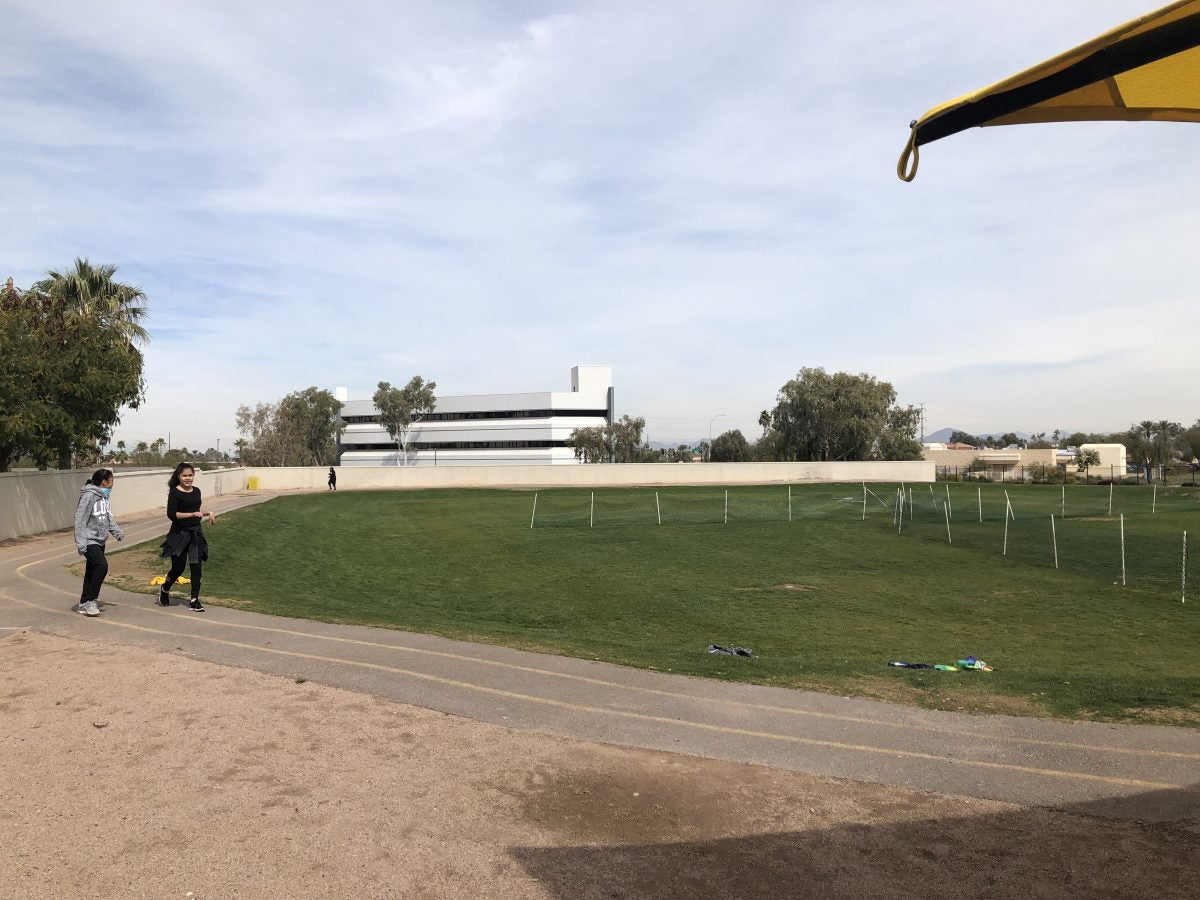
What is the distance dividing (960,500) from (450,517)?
104 ft

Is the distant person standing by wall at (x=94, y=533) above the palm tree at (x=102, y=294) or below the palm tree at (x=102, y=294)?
below

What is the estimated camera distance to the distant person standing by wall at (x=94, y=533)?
32.8 ft

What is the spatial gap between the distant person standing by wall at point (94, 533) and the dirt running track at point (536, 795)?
269 cm

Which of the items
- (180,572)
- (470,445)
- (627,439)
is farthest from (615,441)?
(180,572)

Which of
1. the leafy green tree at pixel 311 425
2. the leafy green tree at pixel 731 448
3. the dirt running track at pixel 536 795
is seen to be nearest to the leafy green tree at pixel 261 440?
the leafy green tree at pixel 311 425

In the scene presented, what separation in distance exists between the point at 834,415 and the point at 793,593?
6975 centimetres

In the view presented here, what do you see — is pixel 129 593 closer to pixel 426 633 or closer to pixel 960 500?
pixel 426 633

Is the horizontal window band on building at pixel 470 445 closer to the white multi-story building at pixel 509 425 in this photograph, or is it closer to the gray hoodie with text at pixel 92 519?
the white multi-story building at pixel 509 425

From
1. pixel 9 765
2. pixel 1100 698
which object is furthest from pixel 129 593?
pixel 1100 698

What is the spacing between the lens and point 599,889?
3795 mm

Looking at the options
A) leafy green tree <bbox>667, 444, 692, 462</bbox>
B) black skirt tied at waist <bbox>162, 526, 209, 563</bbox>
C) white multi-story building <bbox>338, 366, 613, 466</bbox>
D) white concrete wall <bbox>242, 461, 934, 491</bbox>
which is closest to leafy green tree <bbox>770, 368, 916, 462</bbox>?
white concrete wall <bbox>242, 461, 934, 491</bbox>

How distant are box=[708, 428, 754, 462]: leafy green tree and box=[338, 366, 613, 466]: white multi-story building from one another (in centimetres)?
1617

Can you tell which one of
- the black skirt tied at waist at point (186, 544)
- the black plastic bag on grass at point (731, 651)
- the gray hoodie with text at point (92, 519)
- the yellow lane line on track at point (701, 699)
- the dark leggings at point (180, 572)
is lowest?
the black plastic bag on grass at point (731, 651)

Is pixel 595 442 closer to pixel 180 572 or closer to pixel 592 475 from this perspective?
pixel 592 475
